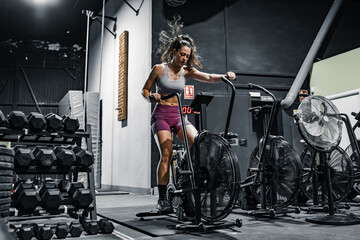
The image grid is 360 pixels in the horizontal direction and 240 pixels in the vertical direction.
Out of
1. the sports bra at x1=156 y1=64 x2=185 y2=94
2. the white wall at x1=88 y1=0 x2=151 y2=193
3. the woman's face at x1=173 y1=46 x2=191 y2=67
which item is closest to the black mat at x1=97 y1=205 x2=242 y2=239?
the sports bra at x1=156 y1=64 x2=185 y2=94

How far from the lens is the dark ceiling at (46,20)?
9.36m

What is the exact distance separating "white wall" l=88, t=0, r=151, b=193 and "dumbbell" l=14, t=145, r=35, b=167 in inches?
141

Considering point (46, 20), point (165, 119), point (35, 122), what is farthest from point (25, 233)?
point (46, 20)

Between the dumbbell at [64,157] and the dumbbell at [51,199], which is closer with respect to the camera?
the dumbbell at [51,199]

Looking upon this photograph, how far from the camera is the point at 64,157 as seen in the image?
255cm

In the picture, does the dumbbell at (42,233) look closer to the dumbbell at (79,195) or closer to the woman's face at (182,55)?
the dumbbell at (79,195)

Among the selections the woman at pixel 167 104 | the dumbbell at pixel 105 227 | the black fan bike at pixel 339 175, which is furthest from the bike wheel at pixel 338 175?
the dumbbell at pixel 105 227

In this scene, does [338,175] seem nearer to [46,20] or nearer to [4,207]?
[4,207]

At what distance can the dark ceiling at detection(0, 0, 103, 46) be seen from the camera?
9.36 m

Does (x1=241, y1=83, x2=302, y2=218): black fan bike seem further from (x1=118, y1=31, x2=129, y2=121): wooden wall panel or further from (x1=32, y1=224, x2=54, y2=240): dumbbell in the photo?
(x1=118, y1=31, x2=129, y2=121): wooden wall panel

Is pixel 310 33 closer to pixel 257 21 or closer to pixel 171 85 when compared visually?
pixel 257 21

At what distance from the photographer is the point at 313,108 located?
2918 millimetres

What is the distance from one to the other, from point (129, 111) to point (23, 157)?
15.4 feet

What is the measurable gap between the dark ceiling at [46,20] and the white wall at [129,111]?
1033 mm
